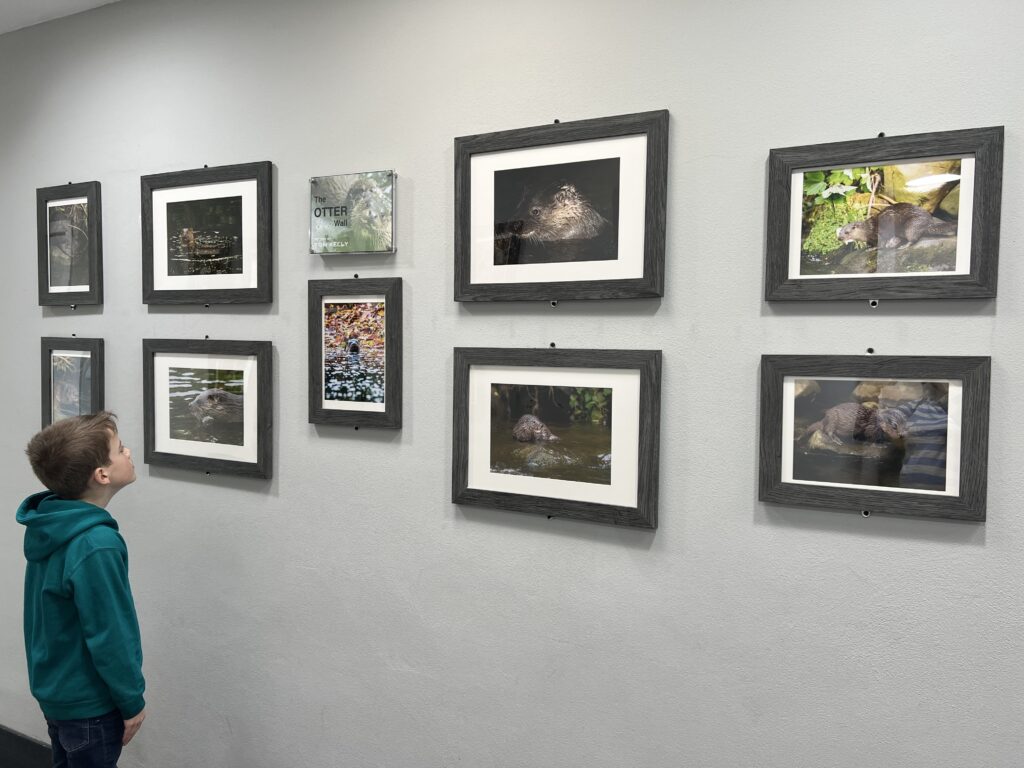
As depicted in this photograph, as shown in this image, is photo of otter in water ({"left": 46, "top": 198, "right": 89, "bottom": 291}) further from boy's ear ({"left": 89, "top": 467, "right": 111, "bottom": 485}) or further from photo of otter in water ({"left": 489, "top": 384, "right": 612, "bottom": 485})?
photo of otter in water ({"left": 489, "top": 384, "right": 612, "bottom": 485})

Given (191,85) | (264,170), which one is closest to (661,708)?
(264,170)

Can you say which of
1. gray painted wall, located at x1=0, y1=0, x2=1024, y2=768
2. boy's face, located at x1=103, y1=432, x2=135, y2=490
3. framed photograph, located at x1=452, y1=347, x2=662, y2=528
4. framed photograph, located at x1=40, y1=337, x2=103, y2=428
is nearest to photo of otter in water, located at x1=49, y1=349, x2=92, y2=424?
framed photograph, located at x1=40, y1=337, x2=103, y2=428

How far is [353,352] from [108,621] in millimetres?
819

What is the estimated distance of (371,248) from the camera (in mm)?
1700

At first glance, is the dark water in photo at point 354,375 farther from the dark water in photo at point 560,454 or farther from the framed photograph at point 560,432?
the dark water in photo at point 560,454

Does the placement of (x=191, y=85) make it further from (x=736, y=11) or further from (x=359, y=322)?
(x=736, y=11)

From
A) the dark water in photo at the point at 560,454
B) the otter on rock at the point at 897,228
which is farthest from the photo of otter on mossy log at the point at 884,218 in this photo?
the dark water in photo at the point at 560,454

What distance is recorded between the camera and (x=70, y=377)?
7.44ft

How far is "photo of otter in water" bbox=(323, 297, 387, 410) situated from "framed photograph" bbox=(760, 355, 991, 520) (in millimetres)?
926

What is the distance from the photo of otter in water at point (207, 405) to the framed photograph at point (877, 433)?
1.43 meters

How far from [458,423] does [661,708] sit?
0.76 m

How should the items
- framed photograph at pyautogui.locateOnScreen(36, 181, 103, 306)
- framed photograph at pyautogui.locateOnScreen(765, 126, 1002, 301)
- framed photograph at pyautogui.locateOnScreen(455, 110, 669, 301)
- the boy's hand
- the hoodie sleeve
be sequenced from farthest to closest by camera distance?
framed photograph at pyautogui.locateOnScreen(36, 181, 103, 306) → the boy's hand → the hoodie sleeve → framed photograph at pyautogui.locateOnScreen(455, 110, 669, 301) → framed photograph at pyautogui.locateOnScreen(765, 126, 1002, 301)

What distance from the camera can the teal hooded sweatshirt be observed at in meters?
1.50

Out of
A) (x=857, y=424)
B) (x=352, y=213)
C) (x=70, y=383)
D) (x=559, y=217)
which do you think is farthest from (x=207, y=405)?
(x=857, y=424)
